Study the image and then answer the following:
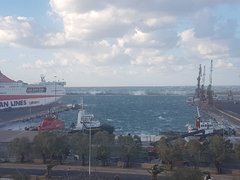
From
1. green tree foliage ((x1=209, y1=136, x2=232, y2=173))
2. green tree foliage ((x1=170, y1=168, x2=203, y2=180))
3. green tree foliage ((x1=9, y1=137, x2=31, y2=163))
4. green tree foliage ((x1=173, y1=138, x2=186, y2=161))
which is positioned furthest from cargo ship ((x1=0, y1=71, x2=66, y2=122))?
green tree foliage ((x1=170, y1=168, x2=203, y2=180))

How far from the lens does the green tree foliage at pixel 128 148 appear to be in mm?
26641

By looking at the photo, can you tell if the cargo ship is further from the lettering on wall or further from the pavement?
the pavement

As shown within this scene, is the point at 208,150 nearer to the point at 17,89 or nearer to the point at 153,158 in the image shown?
the point at 153,158

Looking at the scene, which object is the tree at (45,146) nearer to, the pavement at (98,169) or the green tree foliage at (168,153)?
the pavement at (98,169)

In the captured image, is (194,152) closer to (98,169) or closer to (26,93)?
(98,169)

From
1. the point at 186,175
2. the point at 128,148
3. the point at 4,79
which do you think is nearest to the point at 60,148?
the point at 128,148

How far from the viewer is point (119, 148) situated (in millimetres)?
27344

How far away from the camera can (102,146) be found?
27141 millimetres

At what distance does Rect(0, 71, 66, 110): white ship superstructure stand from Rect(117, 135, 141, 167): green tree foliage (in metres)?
62.0

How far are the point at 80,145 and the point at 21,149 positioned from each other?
144 inches

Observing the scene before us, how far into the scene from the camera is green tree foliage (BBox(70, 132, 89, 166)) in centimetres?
2709

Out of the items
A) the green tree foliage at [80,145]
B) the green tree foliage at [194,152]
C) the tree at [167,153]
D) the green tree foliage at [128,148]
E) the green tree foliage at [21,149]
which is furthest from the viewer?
the green tree foliage at [21,149]

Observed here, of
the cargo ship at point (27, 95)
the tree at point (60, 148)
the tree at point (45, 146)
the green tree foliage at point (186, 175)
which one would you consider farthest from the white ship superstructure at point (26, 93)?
the green tree foliage at point (186, 175)

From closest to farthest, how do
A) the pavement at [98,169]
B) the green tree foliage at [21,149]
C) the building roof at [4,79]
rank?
the pavement at [98,169], the green tree foliage at [21,149], the building roof at [4,79]
